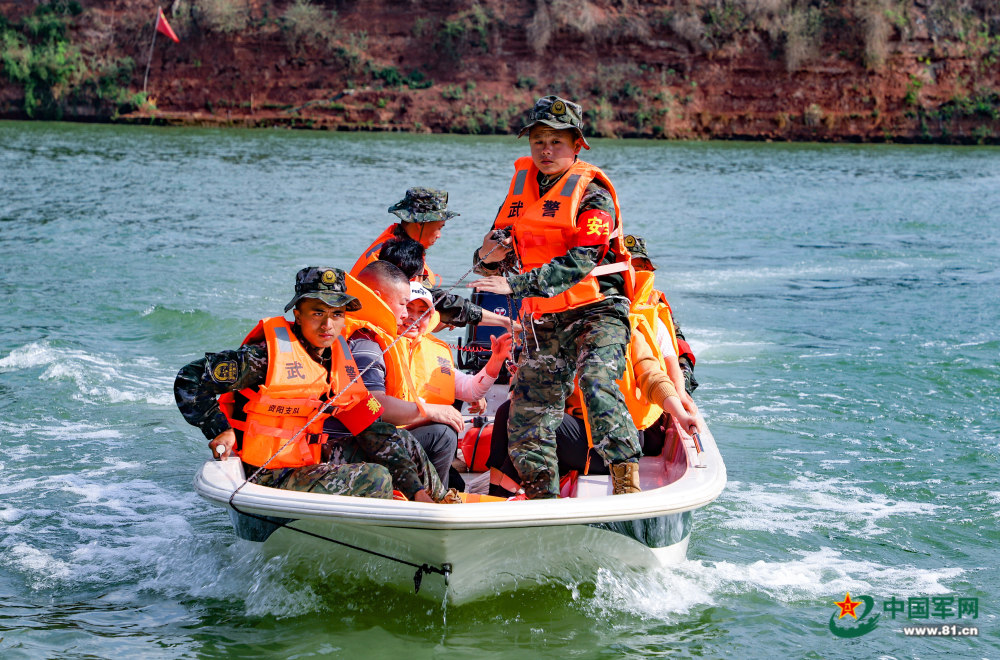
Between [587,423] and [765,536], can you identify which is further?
[765,536]

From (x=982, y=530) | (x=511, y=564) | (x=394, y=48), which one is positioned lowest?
(x=982, y=530)

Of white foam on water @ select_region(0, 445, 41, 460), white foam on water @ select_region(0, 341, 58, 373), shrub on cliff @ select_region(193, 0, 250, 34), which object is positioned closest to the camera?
white foam on water @ select_region(0, 445, 41, 460)

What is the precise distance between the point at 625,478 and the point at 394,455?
3.42 feet

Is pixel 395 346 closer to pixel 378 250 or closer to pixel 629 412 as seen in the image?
pixel 629 412

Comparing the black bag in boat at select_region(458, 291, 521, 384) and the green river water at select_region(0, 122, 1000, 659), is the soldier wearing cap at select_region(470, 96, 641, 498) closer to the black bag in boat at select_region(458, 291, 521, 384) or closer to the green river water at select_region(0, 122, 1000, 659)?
the green river water at select_region(0, 122, 1000, 659)

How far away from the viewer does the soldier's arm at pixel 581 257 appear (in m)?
4.70

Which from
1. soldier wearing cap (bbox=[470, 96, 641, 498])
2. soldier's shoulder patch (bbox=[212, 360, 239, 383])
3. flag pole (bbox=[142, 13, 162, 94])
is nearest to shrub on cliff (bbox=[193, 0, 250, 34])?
flag pole (bbox=[142, 13, 162, 94])

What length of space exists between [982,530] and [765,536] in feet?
4.28

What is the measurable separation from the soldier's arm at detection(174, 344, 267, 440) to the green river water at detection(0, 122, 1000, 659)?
0.97 meters

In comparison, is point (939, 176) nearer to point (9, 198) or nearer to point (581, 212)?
point (9, 198)

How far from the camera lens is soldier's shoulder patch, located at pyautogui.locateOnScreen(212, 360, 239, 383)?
14.2 ft

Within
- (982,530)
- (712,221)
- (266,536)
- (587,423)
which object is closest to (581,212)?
(587,423)

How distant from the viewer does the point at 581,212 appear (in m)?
4.87

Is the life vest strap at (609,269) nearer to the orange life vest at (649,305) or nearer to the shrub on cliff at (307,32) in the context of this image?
the orange life vest at (649,305)
